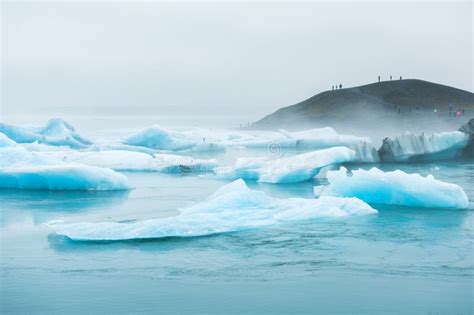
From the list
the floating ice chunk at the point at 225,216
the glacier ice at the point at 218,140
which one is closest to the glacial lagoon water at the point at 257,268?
the floating ice chunk at the point at 225,216

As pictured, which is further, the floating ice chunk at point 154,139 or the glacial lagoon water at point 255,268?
the floating ice chunk at point 154,139

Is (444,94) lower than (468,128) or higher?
higher

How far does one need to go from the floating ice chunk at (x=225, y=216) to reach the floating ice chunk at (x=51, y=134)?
13.7m

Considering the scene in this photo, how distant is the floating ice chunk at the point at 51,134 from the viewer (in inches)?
877

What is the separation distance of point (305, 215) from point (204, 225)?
6.14ft

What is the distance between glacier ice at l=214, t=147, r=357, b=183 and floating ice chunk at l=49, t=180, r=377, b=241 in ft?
14.8

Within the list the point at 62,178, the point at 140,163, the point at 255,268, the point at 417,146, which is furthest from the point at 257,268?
the point at 417,146

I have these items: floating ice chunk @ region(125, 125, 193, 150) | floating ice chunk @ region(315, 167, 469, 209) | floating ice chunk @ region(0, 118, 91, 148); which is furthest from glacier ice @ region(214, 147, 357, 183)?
floating ice chunk @ region(0, 118, 91, 148)

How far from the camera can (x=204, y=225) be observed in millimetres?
8695

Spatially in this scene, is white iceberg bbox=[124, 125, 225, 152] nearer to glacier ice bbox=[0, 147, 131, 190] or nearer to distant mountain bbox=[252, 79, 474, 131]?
glacier ice bbox=[0, 147, 131, 190]

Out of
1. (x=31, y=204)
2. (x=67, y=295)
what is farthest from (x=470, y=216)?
(x=31, y=204)

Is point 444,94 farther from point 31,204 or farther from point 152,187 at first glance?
point 31,204

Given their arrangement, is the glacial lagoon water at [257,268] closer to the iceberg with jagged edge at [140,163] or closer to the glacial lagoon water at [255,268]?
the glacial lagoon water at [255,268]

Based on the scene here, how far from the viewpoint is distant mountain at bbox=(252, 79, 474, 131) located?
4338cm
